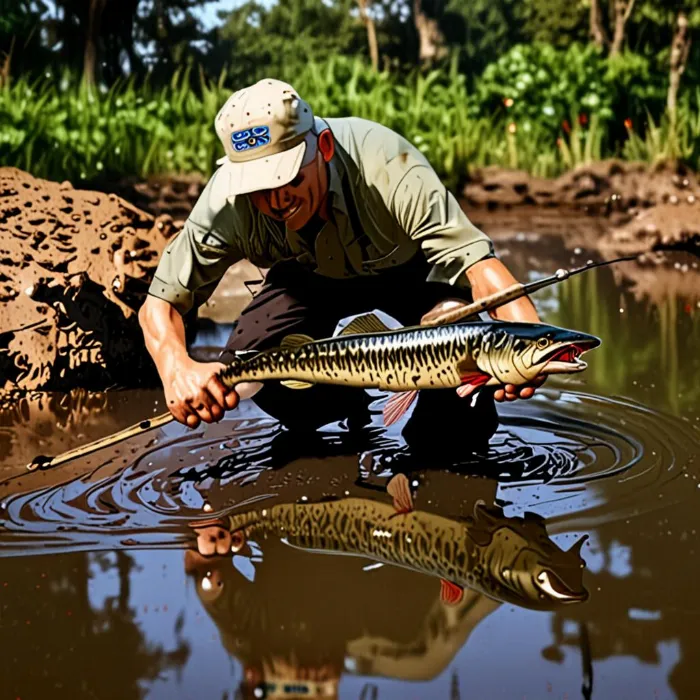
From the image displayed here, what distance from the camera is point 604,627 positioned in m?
3.14

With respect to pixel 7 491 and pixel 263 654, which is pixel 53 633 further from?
pixel 7 491

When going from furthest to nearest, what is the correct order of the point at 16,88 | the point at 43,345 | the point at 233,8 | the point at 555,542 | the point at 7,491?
the point at 233,8 < the point at 16,88 < the point at 43,345 < the point at 7,491 < the point at 555,542

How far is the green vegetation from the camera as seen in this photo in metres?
10.9

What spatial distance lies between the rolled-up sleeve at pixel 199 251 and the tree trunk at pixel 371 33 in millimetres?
8628

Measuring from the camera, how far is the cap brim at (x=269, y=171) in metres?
3.75

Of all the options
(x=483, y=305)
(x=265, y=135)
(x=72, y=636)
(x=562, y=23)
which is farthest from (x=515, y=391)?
(x=562, y=23)

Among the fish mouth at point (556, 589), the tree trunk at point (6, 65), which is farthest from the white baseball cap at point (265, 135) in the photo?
the tree trunk at point (6, 65)

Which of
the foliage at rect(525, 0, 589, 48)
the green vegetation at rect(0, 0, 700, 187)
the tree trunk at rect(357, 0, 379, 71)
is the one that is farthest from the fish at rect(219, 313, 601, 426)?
the foliage at rect(525, 0, 589, 48)

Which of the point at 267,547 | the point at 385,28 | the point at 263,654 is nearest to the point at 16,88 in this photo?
the point at 385,28

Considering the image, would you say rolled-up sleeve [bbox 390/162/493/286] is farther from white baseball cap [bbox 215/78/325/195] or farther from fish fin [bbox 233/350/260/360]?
fish fin [bbox 233/350/260/360]

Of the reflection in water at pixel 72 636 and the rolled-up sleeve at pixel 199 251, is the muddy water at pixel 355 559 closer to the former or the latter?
the reflection in water at pixel 72 636

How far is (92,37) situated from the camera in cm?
1235

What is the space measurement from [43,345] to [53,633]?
2748mm

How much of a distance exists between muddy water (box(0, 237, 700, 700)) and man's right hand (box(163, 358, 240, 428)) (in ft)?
1.19
